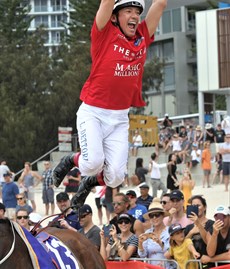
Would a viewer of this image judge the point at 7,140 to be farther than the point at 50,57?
No

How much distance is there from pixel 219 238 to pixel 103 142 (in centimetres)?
314

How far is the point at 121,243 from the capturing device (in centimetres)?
1141

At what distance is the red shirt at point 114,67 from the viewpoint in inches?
303

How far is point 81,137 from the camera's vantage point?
798cm

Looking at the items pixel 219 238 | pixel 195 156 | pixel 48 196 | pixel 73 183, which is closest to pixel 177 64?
pixel 195 156

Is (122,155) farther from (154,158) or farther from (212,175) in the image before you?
(212,175)

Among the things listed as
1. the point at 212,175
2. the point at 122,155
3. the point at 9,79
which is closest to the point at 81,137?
the point at 122,155

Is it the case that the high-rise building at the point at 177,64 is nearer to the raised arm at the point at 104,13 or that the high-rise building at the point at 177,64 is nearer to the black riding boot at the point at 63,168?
the black riding boot at the point at 63,168

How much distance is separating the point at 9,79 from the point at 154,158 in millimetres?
25298

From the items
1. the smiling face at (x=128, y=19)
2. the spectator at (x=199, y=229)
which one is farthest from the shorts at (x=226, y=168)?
the smiling face at (x=128, y=19)

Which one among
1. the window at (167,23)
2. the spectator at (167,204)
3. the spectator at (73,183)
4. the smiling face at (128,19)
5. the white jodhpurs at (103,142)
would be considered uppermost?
the window at (167,23)

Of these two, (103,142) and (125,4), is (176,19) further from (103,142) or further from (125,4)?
(125,4)

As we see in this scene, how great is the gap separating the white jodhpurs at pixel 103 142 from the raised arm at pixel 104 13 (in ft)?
2.92

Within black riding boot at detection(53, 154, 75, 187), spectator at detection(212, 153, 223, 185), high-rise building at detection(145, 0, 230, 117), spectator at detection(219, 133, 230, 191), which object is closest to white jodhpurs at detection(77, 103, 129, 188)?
black riding boot at detection(53, 154, 75, 187)
